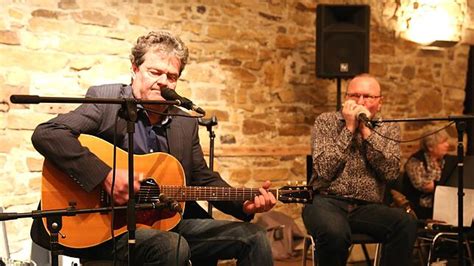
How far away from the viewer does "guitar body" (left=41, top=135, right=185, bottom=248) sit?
288cm

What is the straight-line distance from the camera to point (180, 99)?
9.32ft

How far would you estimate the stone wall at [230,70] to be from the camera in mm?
4480

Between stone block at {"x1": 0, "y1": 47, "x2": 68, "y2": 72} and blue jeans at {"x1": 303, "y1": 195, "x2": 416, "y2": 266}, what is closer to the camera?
blue jeans at {"x1": 303, "y1": 195, "x2": 416, "y2": 266}

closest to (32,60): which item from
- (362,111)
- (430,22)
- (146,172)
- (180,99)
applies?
(146,172)

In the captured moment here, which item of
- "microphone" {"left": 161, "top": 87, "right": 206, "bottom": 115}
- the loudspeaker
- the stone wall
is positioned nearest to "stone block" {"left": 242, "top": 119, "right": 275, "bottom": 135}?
the stone wall

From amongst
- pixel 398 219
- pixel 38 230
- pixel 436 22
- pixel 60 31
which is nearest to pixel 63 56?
pixel 60 31

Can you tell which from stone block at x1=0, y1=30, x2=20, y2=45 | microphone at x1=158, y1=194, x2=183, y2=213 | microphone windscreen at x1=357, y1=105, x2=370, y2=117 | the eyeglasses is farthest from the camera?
stone block at x1=0, y1=30, x2=20, y2=45

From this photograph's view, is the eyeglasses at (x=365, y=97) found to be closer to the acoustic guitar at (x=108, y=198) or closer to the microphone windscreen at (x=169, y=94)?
the acoustic guitar at (x=108, y=198)

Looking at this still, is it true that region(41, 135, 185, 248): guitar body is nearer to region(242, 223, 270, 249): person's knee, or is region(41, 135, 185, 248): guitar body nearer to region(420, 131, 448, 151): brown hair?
region(242, 223, 270, 249): person's knee

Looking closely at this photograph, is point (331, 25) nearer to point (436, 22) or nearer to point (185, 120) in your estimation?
point (436, 22)

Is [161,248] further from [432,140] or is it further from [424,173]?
[432,140]

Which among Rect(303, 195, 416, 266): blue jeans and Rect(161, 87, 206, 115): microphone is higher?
Rect(161, 87, 206, 115): microphone

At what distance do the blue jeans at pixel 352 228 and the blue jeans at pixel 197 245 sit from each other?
847mm

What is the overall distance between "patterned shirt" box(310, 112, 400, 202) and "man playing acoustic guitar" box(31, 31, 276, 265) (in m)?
0.91
